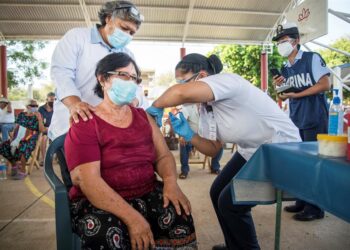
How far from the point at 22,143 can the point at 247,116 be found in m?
4.69

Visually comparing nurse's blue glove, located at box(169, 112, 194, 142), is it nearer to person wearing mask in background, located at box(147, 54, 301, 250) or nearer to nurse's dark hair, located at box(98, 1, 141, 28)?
person wearing mask in background, located at box(147, 54, 301, 250)

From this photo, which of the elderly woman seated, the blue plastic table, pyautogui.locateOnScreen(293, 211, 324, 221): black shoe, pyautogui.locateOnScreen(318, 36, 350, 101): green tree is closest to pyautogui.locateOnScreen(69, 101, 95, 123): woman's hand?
the elderly woman seated

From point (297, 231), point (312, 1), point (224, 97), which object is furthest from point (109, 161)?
point (312, 1)

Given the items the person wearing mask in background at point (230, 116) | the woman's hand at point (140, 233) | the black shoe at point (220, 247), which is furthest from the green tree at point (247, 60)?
the woman's hand at point (140, 233)

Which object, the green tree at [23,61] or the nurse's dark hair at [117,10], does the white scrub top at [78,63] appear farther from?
the green tree at [23,61]

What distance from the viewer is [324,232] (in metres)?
2.54

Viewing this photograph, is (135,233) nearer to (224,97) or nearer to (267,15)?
(224,97)

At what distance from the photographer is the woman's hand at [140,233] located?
128cm

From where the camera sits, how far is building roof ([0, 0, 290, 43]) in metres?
9.20

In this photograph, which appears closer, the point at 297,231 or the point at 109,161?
the point at 109,161

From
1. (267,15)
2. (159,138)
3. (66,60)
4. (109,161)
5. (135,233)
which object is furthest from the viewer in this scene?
(267,15)

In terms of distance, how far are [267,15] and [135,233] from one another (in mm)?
9922

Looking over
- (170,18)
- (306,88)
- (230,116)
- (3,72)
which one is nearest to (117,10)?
(230,116)

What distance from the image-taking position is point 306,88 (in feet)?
9.50
